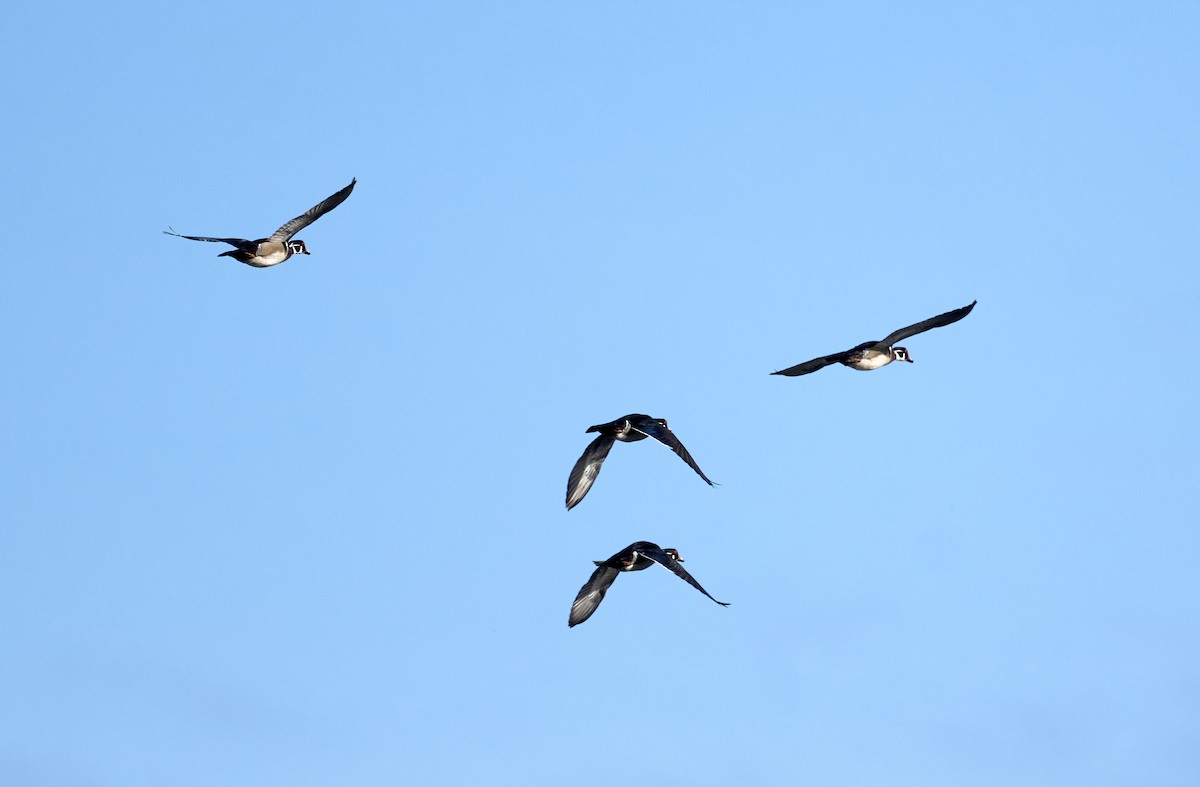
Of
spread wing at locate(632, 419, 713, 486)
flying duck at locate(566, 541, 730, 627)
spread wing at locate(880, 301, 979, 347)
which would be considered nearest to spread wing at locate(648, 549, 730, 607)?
flying duck at locate(566, 541, 730, 627)

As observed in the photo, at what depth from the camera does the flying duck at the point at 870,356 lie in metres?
72.8

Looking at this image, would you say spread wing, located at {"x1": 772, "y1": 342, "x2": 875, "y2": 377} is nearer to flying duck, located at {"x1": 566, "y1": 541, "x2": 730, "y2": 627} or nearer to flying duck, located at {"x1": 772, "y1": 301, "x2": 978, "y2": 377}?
flying duck, located at {"x1": 772, "y1": 301, "x2": 978, "y2": 377}

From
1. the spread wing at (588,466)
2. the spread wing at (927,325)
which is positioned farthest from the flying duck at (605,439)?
the spread wing at (927,325)

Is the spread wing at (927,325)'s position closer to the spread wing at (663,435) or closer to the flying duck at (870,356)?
the flying duck at (870,356)

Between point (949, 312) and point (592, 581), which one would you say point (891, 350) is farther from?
point (592, 581)

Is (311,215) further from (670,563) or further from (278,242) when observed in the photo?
(670,563)

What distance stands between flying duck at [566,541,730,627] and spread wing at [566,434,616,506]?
3.34 m

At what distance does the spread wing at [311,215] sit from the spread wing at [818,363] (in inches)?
619

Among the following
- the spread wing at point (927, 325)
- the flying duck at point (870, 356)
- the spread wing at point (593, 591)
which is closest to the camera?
the spread wing at point (927, 325)

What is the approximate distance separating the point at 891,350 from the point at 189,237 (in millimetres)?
24467

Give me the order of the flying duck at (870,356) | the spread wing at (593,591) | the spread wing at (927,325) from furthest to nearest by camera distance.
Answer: the spread wing at (593,591) < the flying duck at (870,356) < the spread wing at (927,325)

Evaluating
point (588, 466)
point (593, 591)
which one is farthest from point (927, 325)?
point (593, 591)

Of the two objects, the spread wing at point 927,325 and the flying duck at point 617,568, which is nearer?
the spread wing at point 927,325

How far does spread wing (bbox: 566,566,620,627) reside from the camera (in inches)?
2990
